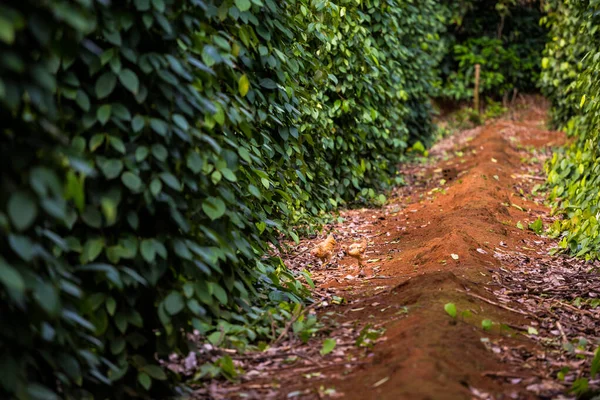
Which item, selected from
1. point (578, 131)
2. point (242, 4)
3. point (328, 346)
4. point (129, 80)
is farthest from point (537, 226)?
point (129, 80)

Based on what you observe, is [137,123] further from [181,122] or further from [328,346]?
[328,346]

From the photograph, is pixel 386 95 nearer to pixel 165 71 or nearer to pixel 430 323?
pixel 430 323

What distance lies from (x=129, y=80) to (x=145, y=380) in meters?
1.20

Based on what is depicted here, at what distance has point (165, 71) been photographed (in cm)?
273

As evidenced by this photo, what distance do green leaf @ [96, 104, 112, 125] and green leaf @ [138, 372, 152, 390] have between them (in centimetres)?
103

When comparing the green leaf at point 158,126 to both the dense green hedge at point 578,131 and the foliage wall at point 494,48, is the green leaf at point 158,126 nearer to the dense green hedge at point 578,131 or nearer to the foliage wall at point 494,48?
the dense green hedge at point 578,131

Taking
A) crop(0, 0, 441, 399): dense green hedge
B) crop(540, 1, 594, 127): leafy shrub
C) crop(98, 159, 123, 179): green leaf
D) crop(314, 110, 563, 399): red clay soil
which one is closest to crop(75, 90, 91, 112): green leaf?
crop(0, 0, 441, 399): dense green hedge

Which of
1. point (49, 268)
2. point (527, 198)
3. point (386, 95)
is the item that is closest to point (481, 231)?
point (527, 198)

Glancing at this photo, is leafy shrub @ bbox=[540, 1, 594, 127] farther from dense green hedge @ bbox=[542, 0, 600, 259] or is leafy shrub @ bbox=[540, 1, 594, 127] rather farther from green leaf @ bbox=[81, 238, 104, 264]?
green leaf @ bbox=[81, 238, 104, 264]

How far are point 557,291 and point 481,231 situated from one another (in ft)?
5.04

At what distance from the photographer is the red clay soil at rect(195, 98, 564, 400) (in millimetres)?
2866

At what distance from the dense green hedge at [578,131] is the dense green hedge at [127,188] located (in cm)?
258

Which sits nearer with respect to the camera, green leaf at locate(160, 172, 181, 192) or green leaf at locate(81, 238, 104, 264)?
green leaf at locate(81, 238, 104, 264)

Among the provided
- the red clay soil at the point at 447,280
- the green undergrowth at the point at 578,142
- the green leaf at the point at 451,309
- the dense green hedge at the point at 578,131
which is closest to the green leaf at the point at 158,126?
the red clay soil at the point at 447,280
